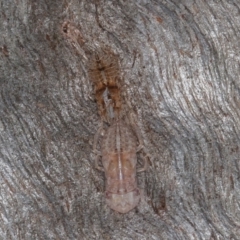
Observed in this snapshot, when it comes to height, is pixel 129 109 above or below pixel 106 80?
below

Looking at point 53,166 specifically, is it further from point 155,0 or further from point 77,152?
point 155,0

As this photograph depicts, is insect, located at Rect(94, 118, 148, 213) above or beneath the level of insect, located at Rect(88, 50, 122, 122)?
beneath

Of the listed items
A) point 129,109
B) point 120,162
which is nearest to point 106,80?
point 129,109

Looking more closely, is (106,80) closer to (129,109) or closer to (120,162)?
(129,109)

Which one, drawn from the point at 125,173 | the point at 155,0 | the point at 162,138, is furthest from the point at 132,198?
the point at 155,0

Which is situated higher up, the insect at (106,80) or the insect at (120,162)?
the insect at (106,80)
